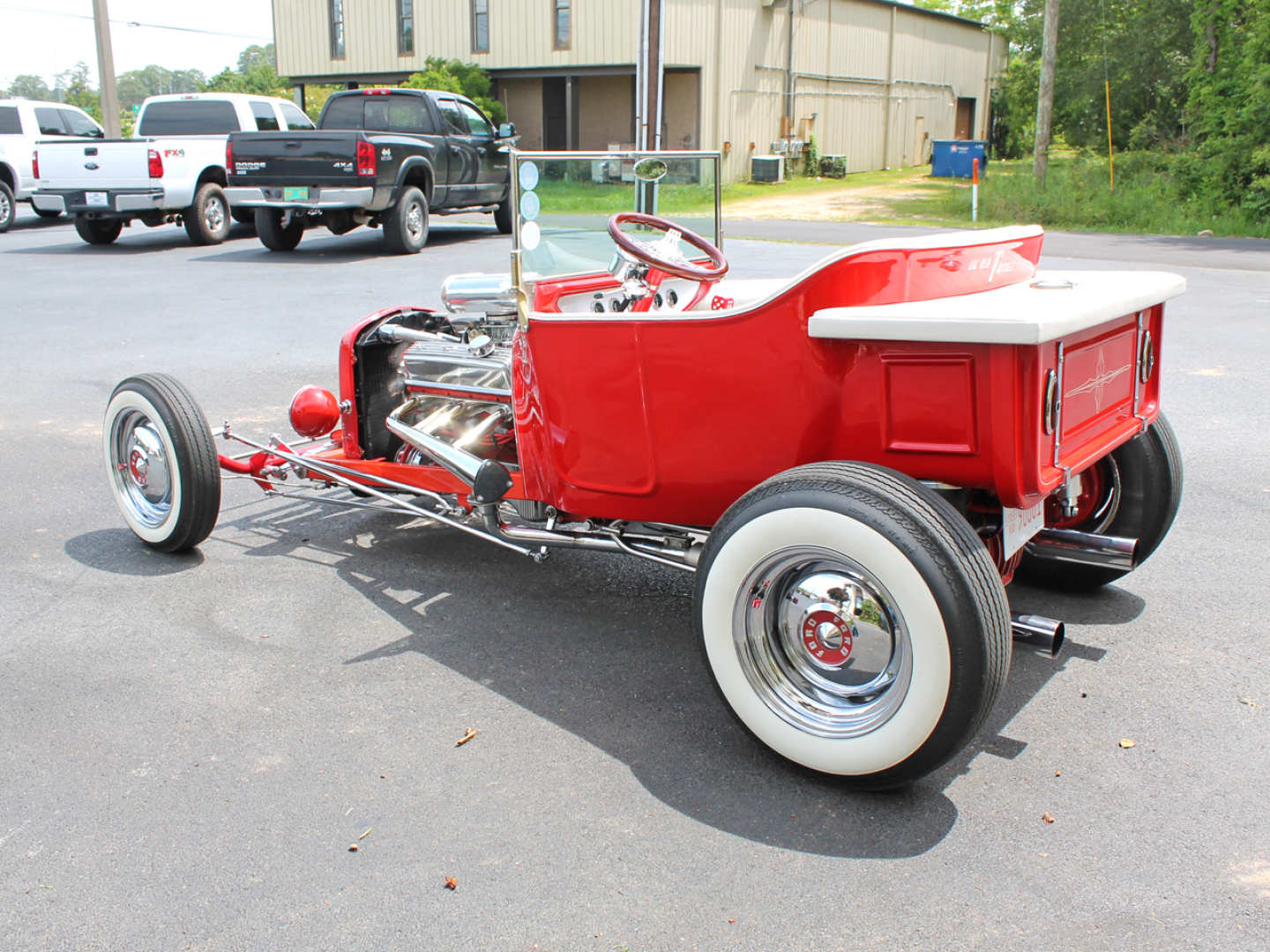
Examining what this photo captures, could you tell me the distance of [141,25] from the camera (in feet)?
126

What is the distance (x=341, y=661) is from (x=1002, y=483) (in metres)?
2.13

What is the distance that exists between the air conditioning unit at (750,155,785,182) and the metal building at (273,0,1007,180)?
740 millimetres

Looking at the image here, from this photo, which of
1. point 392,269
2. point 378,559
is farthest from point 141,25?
point 378,559

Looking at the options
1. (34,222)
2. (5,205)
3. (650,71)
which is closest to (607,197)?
(650,71)

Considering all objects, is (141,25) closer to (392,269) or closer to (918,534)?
(392,269)

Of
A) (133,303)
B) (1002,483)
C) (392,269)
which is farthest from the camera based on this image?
(392,269)

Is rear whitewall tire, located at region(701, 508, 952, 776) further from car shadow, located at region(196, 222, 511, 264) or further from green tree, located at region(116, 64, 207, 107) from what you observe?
green tree, located at region(116, 64, 207, 107)

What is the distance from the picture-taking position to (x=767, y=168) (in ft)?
96.5

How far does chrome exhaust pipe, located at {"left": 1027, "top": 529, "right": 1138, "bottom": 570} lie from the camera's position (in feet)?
11.7

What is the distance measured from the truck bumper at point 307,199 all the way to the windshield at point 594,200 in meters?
9.92

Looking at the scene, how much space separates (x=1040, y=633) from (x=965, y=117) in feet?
145

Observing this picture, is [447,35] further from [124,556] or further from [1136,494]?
[1136,494]

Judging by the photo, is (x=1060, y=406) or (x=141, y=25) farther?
(x=141, y=25)

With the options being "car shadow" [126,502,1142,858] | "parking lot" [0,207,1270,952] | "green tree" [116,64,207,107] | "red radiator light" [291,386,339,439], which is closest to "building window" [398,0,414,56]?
"parking lot" [0,207,1270,952]
